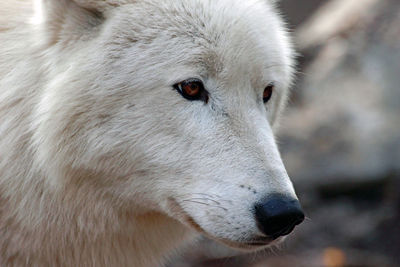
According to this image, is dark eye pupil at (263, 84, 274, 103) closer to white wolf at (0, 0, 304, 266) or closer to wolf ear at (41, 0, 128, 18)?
white wolf at (0, 0, 304, 266)

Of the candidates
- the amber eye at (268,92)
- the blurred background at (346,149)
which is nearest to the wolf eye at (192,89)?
the amber eye at (268,92)

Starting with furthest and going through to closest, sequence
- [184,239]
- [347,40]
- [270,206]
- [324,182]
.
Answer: [347,40], [324,182], [184,239], [270,206]

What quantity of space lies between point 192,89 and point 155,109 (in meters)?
0.22

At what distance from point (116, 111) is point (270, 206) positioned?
3.08ft

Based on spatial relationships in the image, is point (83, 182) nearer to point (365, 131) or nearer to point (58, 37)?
point (58, 37)

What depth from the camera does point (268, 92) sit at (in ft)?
12.3

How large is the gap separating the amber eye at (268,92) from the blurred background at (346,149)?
2908 mm

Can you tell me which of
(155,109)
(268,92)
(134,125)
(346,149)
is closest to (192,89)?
(155,109)

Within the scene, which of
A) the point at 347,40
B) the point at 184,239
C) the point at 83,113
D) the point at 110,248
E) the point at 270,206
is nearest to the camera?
the point at 270,206

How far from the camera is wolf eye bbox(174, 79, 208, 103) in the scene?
3336 mm

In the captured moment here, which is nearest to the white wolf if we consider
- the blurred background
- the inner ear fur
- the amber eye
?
the inner ear fur

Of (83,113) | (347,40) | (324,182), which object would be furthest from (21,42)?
(347,40)

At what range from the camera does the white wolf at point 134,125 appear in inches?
129

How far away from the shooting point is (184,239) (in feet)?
13.3
